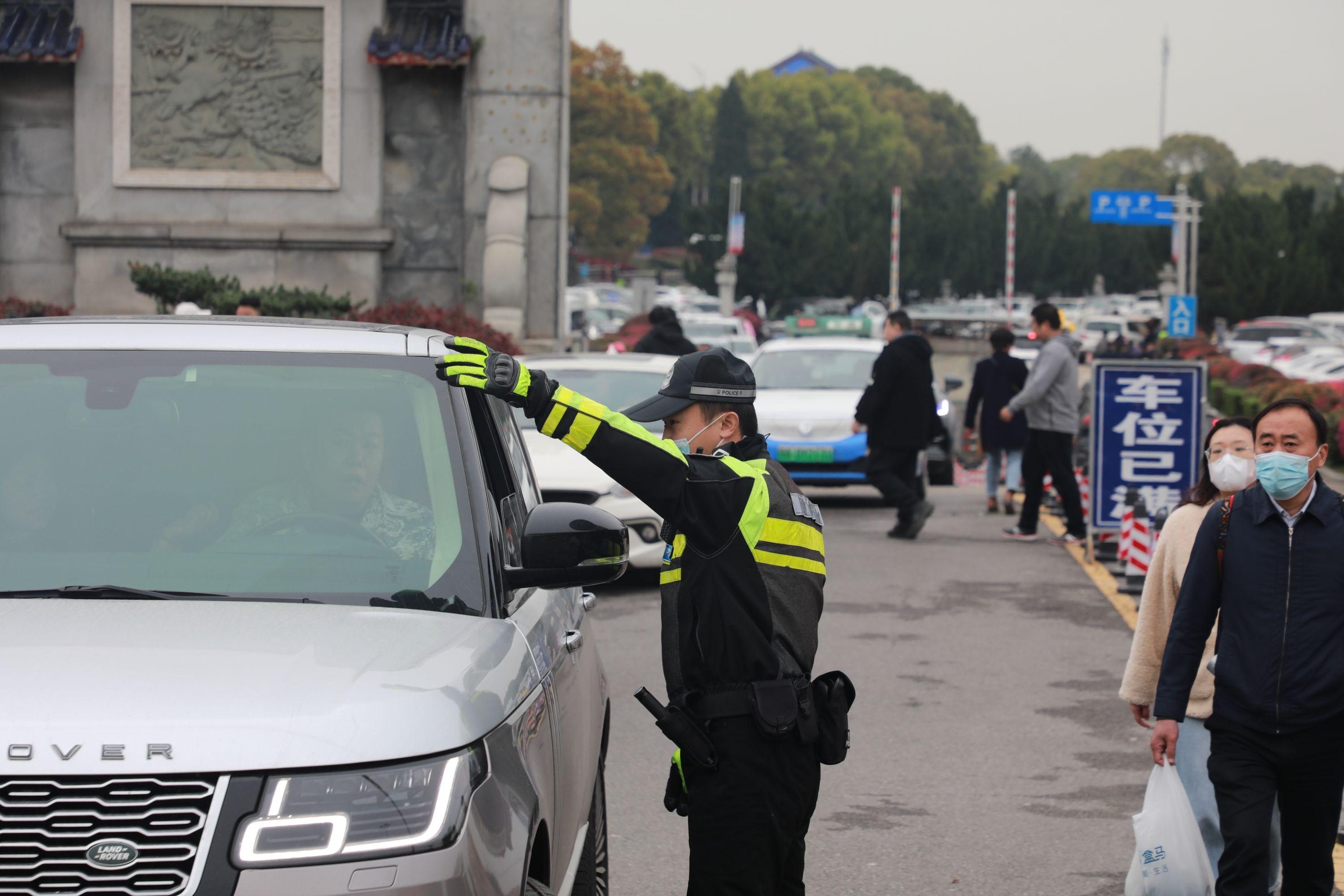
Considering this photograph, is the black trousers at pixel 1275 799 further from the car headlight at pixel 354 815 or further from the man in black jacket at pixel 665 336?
→ the man in black jacket at pixel 665 336

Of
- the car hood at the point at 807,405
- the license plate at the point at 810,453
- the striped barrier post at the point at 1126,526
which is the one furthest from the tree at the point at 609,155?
the striped barrier post at the point at 1126,526

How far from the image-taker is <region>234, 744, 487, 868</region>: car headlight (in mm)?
2527

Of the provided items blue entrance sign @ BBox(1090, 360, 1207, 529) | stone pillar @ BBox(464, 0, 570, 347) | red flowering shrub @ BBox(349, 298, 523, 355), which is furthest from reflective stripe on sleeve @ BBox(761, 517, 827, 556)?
stone pillar @ BBox(464, 0, 570, 347)

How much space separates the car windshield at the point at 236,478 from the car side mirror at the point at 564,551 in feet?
0.45

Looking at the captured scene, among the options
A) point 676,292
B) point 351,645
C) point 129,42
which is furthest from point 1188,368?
point 676,292

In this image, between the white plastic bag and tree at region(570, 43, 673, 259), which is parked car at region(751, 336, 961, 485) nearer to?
the white plastic bag

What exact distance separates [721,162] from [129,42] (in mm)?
117659

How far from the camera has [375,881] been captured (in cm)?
255

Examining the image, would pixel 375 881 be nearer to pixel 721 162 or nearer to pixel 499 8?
pixel 499 8

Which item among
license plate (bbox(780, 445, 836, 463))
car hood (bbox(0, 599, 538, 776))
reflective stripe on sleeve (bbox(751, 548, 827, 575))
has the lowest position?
license plate (bbox(780, 445, 836, 463))

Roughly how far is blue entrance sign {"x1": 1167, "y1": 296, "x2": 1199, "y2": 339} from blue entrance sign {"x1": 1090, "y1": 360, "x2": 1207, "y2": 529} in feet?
70.5

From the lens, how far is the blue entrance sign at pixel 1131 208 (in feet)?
143

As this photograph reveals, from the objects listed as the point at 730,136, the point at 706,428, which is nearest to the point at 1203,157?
the point at 730,136

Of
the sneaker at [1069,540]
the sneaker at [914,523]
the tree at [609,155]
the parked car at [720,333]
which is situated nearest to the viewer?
the sneaker at [914,523]
